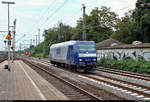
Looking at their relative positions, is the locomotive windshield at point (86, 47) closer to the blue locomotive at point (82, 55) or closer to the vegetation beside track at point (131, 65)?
the blue locomotive at point (82, 55)

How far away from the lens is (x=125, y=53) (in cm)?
2639

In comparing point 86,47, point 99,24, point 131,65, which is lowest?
point 131,65

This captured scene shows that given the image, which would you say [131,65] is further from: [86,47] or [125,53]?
[86,47]

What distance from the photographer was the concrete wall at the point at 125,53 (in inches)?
895

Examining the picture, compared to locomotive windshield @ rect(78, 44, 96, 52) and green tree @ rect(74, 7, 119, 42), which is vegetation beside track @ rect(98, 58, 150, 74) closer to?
locomotive windshield @ rect(78, 44, 96, 52)

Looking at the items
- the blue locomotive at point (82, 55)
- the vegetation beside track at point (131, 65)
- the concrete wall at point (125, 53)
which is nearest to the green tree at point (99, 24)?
the concrete wall at point (125, 53)

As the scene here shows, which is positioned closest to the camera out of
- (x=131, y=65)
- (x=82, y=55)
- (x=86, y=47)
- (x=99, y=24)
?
(x=82, y=55)

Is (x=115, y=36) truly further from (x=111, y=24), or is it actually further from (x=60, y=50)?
(x=60, y=50)

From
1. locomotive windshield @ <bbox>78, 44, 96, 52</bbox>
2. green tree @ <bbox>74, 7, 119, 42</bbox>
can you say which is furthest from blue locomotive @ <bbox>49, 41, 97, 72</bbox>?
green tree @ <bbox>74, 7, 119, 42</bbox>

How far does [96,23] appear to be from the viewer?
63.2m

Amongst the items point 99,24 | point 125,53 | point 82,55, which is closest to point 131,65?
point 125,53

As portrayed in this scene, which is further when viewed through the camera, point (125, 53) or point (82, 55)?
point (125, 53)

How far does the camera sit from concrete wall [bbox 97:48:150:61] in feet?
74.6

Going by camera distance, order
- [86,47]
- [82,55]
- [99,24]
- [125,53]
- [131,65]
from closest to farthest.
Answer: [82,55] < [86,47] < [131,65] < [125,53] < [99,24]
